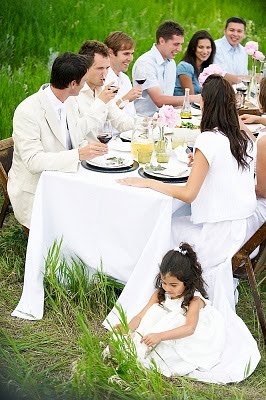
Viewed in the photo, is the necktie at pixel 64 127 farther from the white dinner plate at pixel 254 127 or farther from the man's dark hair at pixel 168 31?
the man's dark hair at pixel 168 31

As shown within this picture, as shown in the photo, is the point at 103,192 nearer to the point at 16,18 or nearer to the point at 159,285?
the point at 159,285

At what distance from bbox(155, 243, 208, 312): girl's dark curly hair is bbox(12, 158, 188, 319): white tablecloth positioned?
14cm

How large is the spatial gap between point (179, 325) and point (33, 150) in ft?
3.29

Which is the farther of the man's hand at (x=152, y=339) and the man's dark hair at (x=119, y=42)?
the man's dark hair at (x=119, y=42)

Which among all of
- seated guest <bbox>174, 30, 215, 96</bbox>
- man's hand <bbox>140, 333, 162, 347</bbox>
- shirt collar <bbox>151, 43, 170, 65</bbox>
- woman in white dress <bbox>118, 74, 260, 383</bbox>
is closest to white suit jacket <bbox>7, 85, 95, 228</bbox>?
woman in white dress <bbox>118, 74, 260, 383</bbox>

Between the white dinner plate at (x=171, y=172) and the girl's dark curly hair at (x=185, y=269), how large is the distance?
0.35 m

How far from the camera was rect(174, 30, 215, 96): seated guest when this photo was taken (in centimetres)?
562

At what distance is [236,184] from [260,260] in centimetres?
33

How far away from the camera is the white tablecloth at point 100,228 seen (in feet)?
11.0

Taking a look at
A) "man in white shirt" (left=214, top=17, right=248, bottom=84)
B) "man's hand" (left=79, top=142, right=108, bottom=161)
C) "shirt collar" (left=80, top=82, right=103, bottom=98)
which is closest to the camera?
"man's hand" (left=79, top=142, right=108, bottom=161)

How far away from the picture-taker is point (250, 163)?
11.2ft

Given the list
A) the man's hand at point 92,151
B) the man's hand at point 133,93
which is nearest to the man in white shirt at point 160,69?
the man's hand at point 133,93

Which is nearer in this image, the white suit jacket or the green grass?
the green grass

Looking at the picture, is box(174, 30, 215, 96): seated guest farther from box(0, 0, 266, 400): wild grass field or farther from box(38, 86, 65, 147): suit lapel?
box(38, 86, 65, 147): suit lapel
